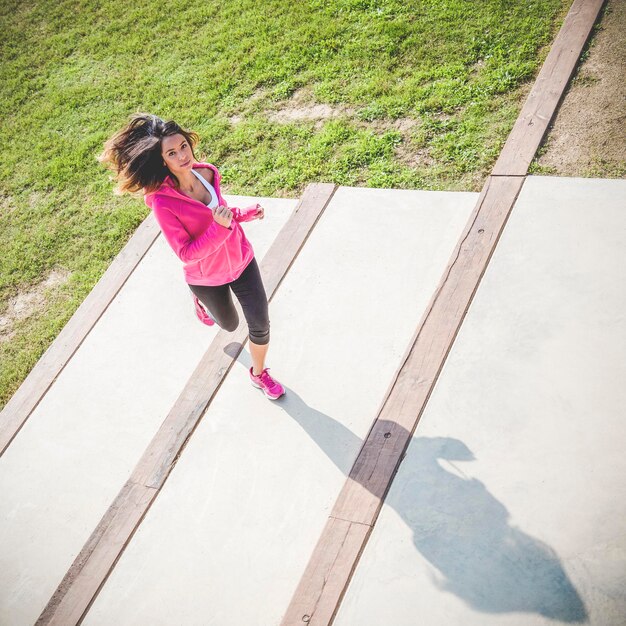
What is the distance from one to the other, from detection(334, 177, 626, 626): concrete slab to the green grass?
1355mm

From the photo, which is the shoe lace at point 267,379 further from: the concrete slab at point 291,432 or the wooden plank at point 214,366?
the wooden plank at point 214,366

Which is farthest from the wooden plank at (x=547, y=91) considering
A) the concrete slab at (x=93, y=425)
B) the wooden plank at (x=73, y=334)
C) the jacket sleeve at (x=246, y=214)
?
the wooden plank at (x=73, y=334)

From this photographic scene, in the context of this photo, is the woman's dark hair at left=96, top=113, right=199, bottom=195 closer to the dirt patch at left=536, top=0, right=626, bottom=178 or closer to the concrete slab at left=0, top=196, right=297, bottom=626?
the concrete slab at left=0, top=196, right=297, bottom=626

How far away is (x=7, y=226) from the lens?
20.1ft

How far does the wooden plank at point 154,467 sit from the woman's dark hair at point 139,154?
62.9 inches

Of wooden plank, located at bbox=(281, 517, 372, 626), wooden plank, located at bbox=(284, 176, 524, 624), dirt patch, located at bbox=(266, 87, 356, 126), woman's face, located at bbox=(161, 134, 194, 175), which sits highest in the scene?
woman's face, located at bbox=(161, 134, 194, 175)

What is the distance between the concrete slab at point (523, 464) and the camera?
2.67 meters

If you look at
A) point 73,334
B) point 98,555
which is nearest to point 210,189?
point 73,334

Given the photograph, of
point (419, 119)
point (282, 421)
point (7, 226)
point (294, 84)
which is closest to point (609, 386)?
point (282, 421)

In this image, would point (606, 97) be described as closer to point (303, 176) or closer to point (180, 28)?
point (303, 176)

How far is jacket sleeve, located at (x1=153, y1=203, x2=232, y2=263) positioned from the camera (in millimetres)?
3000

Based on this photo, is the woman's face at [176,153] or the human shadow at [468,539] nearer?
the human shadow at [468,539]

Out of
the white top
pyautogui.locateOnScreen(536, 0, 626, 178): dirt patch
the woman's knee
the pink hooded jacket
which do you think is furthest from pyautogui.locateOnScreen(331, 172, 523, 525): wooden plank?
the white top

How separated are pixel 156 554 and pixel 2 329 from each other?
3.07 metres
